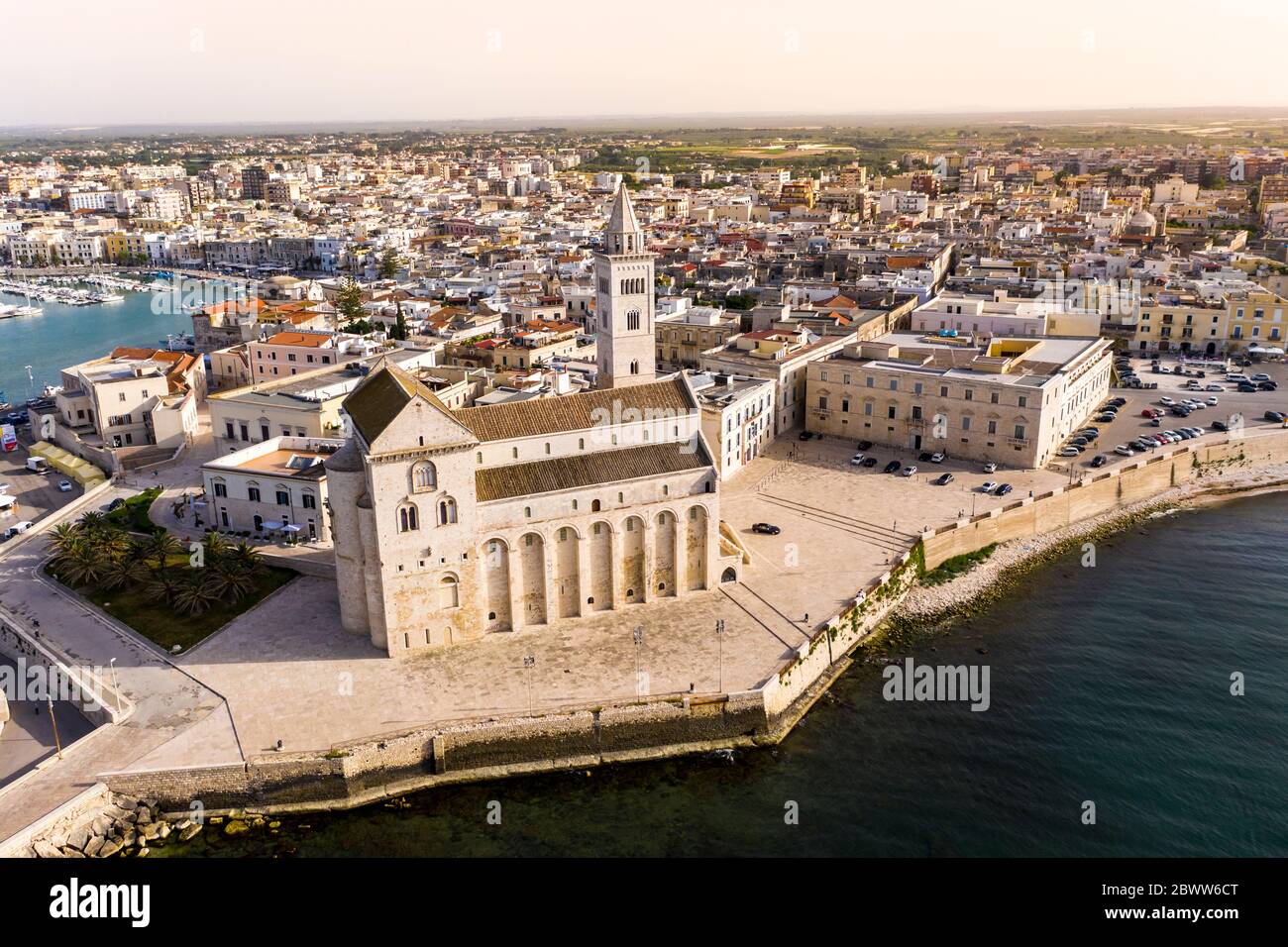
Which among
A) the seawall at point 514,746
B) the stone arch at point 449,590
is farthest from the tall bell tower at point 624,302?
the seawall at point 514,746

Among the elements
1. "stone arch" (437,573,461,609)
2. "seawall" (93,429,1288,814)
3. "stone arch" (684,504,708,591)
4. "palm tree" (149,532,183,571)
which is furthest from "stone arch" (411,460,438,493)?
"palm tree" (149,532,183,571)

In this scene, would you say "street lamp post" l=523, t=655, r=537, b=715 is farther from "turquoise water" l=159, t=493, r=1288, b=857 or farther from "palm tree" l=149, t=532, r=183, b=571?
"palm tree" l=149, t=532, r=183, b=571

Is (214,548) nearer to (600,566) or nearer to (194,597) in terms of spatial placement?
(194,597)

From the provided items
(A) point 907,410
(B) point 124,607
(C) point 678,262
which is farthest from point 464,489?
(C) point 678,262

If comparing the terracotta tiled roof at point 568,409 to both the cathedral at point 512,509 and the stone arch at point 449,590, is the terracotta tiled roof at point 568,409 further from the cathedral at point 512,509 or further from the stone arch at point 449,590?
the stone arch at point 449,590

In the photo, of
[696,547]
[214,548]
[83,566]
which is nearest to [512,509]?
[696,547]
